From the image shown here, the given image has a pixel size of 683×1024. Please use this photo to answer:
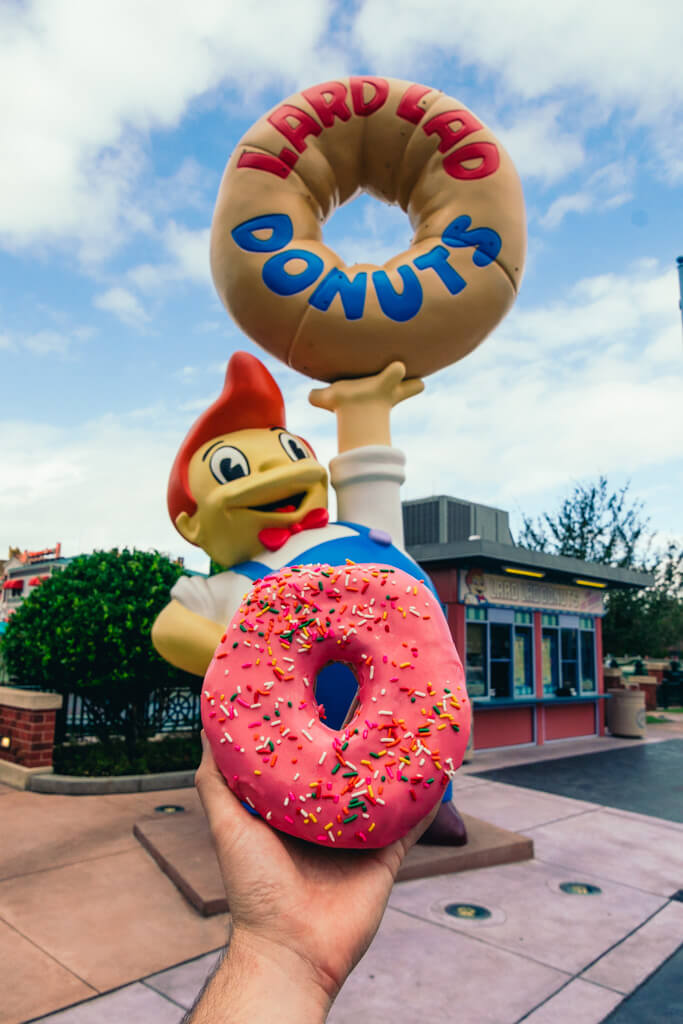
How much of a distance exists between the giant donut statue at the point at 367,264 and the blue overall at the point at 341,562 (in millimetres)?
1340

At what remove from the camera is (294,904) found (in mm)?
1601

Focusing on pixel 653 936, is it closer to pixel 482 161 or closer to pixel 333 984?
pixel 333 984

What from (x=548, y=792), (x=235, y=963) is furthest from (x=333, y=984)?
(x=548, y=792)

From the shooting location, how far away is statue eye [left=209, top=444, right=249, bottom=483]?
4059 mm

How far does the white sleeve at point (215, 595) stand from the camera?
4.01 m

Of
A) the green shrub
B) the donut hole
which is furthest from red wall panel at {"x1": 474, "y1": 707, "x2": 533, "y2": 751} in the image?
the donut hole

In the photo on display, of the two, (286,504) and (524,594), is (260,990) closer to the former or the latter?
(286,504)

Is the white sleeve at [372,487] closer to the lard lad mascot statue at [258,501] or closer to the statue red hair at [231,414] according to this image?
the lard lad mascot statue at [258,501]

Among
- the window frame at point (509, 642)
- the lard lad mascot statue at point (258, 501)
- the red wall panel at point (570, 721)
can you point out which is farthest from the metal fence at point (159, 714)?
the red wall panel at point (570, 721)

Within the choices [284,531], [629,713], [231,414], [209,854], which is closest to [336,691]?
[284,531]

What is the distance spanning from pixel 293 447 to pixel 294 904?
9.83ft

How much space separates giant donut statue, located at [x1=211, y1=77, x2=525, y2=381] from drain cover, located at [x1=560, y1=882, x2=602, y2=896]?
378 centimetres

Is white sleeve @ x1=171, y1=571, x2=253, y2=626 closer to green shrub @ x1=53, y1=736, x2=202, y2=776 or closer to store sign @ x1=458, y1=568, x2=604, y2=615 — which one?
green shrub @ x1=53, y1=736, x2=202, y2=776

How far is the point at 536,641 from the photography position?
39.3 ft
